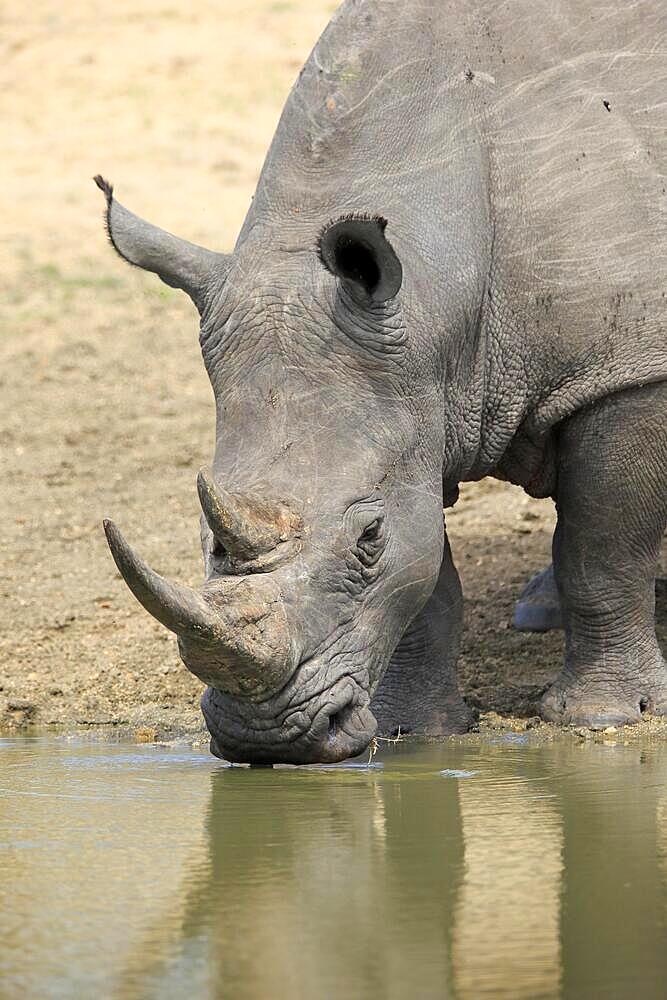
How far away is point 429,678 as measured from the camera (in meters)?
7.22

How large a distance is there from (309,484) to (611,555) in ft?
4.81

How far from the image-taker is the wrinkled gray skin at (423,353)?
584cm

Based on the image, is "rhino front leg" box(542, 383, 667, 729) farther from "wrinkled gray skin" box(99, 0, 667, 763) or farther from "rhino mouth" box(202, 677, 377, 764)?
"rhino mouth" box(202, 677, 377, 764)

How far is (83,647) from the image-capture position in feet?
26.8

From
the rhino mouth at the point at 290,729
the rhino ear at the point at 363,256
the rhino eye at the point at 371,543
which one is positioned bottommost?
the rhino mouth at the point at 290,729

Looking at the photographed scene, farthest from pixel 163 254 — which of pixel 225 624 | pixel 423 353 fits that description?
pixel 225 624

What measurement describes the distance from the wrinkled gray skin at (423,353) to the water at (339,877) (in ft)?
1.35

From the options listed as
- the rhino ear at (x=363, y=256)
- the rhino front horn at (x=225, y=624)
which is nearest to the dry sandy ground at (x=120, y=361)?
the rhino front horn at (x=225, y=624)

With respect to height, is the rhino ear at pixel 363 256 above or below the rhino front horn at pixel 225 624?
above

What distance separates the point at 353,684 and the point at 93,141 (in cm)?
1165

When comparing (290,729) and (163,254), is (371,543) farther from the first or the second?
(163,254)

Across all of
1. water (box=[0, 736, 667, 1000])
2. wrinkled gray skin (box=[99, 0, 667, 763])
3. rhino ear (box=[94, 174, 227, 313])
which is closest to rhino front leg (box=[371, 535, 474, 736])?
Result: wrinkled gray skin (box=[99, 0, 667, 763])

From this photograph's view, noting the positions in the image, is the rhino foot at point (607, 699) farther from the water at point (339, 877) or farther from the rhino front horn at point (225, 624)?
the rhino front horn at point (225, 624)

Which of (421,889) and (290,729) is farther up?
(290,729)
